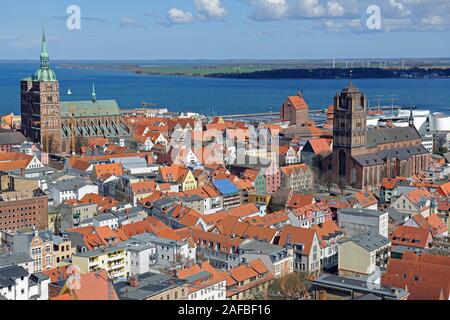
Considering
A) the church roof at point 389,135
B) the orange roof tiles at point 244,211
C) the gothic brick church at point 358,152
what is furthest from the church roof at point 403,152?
the orange roof tiles at point 244,211

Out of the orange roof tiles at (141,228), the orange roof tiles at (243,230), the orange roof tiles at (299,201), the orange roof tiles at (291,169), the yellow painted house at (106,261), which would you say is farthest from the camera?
the orange roof tiles at (291,169)

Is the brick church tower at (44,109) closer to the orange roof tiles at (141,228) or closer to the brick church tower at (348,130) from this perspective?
the brick church tower at (348,130)

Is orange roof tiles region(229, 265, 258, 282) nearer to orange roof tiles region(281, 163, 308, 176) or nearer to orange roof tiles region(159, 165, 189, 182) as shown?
orange roof tiles region(159, 165, 189, 182)

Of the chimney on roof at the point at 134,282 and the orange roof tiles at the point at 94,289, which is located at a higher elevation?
the orange roof tiles at the point at 94,289

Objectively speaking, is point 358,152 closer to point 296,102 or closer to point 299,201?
point 299,201

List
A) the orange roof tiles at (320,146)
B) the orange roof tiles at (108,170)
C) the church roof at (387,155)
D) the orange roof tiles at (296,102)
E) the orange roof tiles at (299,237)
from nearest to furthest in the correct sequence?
the orange roof tiles at (299,237) < the orange roof tiles at (108,170) < the church roof at (387,155) < the orange roof tiles at (320,146) < the orange roof tiles at (296,102)

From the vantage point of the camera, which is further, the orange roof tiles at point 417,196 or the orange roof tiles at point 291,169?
the orange roof tiles at point 291,169

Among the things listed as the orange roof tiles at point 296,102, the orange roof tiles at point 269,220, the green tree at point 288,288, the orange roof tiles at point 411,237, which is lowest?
the green tree at point 288,288
